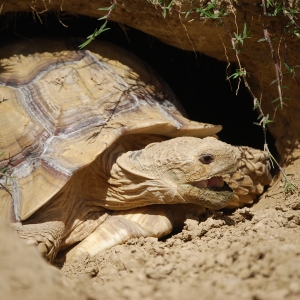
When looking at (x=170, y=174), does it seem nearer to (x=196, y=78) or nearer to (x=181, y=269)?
(x=181, y=269)

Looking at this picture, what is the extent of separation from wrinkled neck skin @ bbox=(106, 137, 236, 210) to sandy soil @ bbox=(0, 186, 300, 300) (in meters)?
0.34

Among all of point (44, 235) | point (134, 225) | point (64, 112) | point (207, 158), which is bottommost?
point (134, 225)

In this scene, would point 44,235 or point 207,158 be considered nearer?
point 44,235

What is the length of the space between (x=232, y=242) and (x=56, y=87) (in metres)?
1.93

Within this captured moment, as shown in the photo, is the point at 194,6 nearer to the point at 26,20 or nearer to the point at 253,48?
the point at 253,48

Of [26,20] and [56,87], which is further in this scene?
[26,20]

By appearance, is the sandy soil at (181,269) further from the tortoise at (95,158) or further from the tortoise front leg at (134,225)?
the tortoise at (95,158)

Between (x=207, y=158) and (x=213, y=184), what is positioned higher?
(x=207, y=158)

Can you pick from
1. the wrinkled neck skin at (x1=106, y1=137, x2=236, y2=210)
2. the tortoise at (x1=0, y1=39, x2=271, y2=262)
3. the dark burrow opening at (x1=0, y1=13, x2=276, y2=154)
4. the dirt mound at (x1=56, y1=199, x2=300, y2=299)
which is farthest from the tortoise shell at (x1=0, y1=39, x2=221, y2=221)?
the dirt mound at (x1=56, y1=199, x2=300, y2=299)

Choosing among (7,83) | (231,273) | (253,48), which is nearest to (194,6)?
(253,48)

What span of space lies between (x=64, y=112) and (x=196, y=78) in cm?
225

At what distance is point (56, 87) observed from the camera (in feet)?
12.3

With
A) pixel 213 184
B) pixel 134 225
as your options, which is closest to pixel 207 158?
pixel 213 184

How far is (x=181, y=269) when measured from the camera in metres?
2.34
